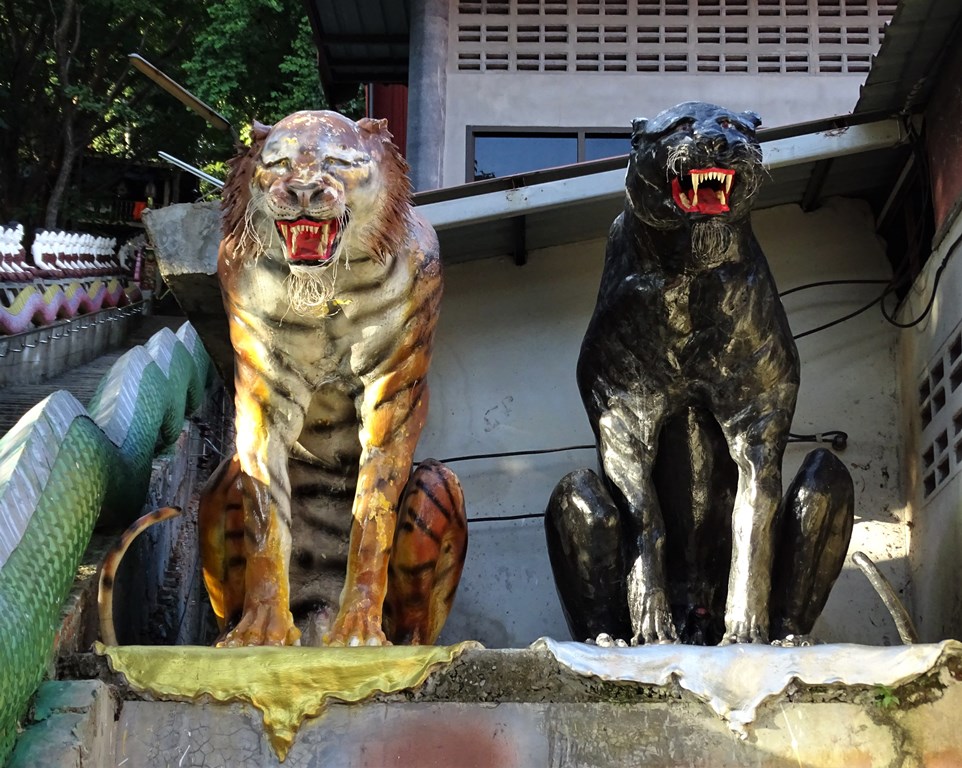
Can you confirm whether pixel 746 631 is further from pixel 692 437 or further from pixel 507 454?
pixel 507 454

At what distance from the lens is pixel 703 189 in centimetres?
506

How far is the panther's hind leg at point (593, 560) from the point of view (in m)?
5.39

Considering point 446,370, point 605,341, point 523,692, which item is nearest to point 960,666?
point 523,692

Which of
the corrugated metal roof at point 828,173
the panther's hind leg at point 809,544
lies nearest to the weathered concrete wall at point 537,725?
the panther's hind leg at point 809,544

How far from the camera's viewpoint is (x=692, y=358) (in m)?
5.35

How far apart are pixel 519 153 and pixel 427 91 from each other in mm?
727

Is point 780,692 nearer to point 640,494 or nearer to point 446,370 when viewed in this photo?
point 640,494

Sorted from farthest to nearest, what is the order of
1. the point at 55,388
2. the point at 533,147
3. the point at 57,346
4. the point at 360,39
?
the point at 57,346 → the point at 360,39 → the point at 55,388 → the point at 533,147

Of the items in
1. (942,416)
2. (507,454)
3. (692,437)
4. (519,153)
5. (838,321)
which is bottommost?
(507,454)

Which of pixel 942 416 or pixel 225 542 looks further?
pixel 942 416

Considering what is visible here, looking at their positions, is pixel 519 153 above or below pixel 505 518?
above

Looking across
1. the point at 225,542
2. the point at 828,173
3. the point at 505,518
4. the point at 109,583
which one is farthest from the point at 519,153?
the point at 109,583

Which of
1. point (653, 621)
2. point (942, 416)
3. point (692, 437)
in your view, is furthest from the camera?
point (942, 416)

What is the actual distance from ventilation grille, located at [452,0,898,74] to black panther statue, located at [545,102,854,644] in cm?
344
